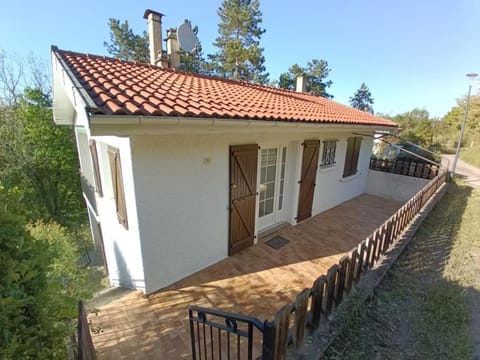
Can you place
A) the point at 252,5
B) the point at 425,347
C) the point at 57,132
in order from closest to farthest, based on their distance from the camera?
the point at 425,347 → the point at 57,132 → the point at 252,5

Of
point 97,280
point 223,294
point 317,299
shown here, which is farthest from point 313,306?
point 97,280

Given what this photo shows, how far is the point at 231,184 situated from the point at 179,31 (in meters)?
4.92

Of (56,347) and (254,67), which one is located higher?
(254,67)

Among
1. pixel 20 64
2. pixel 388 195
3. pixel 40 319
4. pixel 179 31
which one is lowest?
pixel 388 195

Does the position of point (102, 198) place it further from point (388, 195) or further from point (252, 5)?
point (252, 5)

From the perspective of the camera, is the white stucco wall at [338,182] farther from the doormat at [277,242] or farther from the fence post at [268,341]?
the fence post at [268,341]

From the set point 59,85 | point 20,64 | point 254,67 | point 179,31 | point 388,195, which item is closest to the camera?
point 59,85

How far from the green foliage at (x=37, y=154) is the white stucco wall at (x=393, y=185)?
17.6m

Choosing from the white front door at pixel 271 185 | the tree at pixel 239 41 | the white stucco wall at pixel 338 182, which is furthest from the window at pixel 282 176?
the tree at pixel 239 41

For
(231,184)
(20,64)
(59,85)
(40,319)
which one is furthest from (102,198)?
(20,64)

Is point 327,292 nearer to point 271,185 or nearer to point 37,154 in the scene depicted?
point 271,185

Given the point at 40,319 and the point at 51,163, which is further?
the point at 51,163

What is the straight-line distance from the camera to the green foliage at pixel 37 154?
1341cm

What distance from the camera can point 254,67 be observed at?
72.6ft
